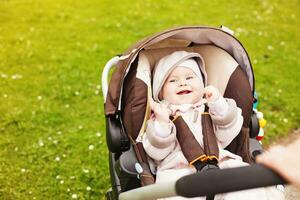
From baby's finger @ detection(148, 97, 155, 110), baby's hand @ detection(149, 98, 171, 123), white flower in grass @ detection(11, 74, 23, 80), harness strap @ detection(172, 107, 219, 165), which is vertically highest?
baby's finger @ detection(148, 97, 155, 110)

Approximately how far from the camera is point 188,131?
8.09 ft

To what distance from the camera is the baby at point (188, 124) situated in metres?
2.36

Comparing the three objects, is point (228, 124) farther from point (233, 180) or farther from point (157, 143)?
point (233, 180)

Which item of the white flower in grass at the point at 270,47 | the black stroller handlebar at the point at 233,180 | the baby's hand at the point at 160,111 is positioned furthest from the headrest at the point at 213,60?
the white flower in grass at the point at 270,47

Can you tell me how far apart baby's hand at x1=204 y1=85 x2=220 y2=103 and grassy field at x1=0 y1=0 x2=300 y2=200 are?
1343 mm

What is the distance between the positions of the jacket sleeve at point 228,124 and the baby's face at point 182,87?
181mm

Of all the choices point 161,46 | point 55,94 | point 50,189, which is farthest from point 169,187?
point 55,94

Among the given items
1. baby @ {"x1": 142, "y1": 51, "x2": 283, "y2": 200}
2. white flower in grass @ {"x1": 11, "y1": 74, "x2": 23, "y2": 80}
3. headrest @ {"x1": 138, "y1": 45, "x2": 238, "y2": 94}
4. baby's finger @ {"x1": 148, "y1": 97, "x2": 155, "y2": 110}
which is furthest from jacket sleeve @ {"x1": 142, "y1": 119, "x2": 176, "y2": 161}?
white flower in grass @ {"x1": 11, "y1": 74, "x2": 23, "y2": 80}

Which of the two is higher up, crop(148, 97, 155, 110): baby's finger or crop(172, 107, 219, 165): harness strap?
crop(148, 97, 155, 110): baby's finger

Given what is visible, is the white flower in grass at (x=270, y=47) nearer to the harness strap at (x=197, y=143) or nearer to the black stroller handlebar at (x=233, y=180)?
the harness strap at (x=197, y=143)

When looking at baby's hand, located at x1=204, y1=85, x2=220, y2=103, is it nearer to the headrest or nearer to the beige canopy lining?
the headrest

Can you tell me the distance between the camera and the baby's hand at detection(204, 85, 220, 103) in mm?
2588

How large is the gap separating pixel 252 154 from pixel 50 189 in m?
1.74

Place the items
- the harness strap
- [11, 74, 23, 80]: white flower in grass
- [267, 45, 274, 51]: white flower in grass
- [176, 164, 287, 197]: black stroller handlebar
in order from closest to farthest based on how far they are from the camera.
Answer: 1. [176, 164, 287, 197]: black stroller handlebar
2. the harness strap
3. [11, 74, 23, 80]: white flower in grass
4. [267, 45, 274, 51]: white flower in grass
